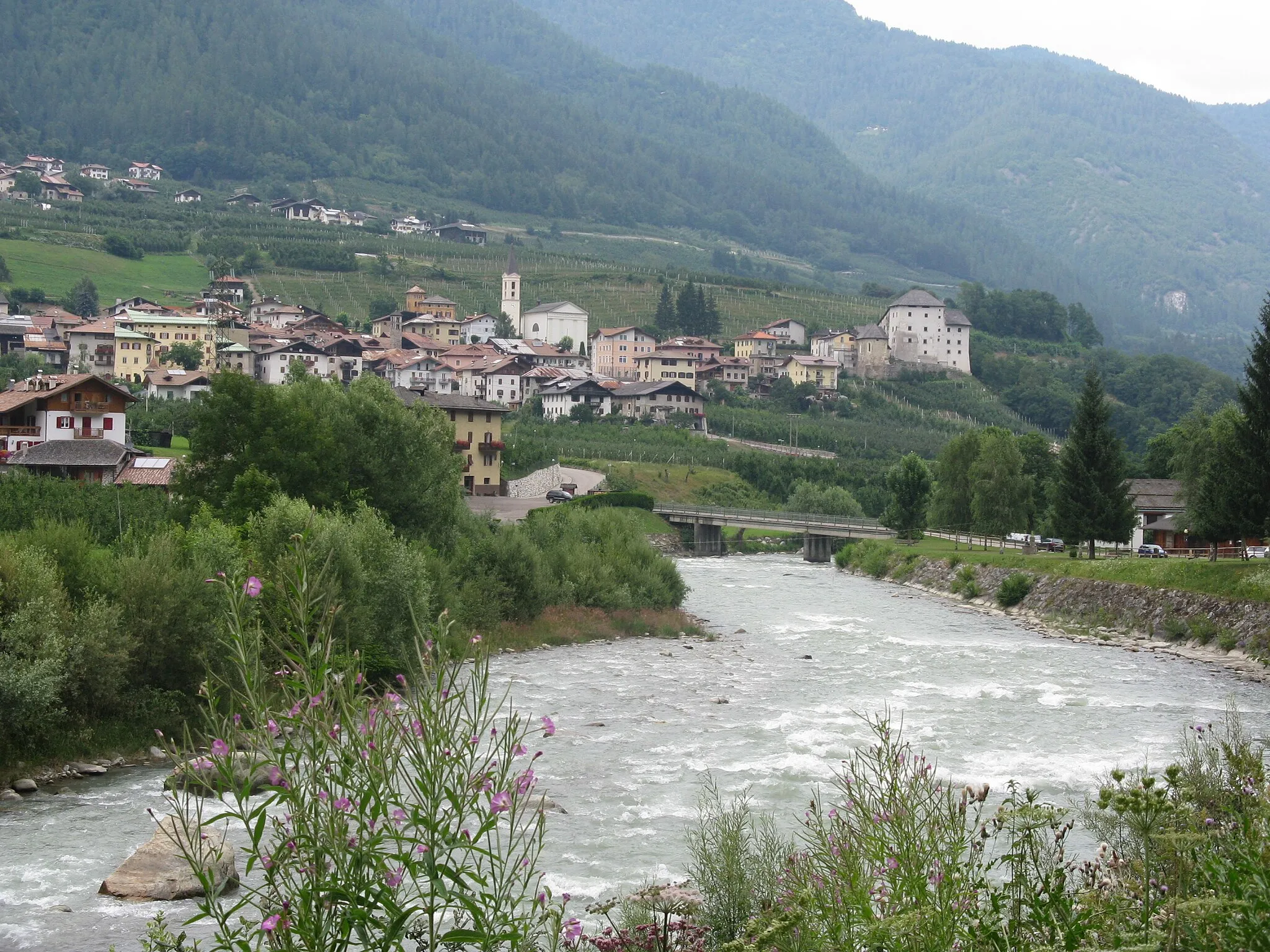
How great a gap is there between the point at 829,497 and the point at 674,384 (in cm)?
3214

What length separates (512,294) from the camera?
557 ft

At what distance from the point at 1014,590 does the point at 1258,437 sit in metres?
13.1

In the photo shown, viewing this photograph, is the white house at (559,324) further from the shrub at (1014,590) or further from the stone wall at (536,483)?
the shrub at (1014,590)

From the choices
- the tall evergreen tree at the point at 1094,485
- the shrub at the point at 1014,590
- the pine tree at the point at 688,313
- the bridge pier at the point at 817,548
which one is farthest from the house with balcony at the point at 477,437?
the pine tree at the point at 688,313

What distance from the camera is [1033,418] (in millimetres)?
140750

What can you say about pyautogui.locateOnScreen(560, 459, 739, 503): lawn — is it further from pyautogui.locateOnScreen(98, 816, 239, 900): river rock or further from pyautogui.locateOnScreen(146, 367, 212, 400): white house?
pyautogui.locateOnScreen(98, 816, 239, 900): river rock

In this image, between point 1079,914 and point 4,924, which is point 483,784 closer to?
point 1079,914

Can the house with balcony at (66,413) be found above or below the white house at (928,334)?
below

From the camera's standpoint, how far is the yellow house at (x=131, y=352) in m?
108

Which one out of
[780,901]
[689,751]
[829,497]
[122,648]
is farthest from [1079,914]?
[829,497]

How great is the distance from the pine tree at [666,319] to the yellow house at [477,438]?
7764cm

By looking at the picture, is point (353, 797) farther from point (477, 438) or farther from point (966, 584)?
point (477, 438)

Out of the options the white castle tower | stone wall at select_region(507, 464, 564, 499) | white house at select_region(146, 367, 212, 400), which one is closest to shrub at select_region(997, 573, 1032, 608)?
stone wall at select_region(507, 464, 564, 499)

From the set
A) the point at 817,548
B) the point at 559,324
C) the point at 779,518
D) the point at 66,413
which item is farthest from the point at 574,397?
the point at 66,413
